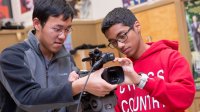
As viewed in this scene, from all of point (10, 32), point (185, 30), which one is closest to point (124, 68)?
point (185, 30)

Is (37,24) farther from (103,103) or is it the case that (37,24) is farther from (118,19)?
(103,103)

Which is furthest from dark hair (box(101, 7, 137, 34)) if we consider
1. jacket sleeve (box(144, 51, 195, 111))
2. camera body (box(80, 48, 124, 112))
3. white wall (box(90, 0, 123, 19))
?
white wall (box(90, 0, 123, 19))

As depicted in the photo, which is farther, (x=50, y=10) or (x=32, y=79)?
(x=50, y=10)

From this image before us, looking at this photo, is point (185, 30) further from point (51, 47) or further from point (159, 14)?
point (51, 47)

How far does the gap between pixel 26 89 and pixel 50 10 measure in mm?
324

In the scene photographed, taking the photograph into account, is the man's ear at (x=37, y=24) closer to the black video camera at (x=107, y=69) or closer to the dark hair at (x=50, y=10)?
the dark hair at (x=50, y=10)

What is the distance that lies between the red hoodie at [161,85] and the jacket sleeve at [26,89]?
278 millimetres

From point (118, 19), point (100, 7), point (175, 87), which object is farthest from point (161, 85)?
point (100, 7)

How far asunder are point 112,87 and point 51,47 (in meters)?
0.36

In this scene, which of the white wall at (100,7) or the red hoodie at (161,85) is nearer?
the red hoodie at (161,85)

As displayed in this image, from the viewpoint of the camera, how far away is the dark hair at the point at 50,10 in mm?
1143

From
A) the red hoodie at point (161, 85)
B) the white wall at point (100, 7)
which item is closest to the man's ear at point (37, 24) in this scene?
the red hoodie at point (161, 85)

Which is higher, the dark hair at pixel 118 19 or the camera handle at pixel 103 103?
the dark hair at pixel 118 19

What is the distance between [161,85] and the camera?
1.04 meters
